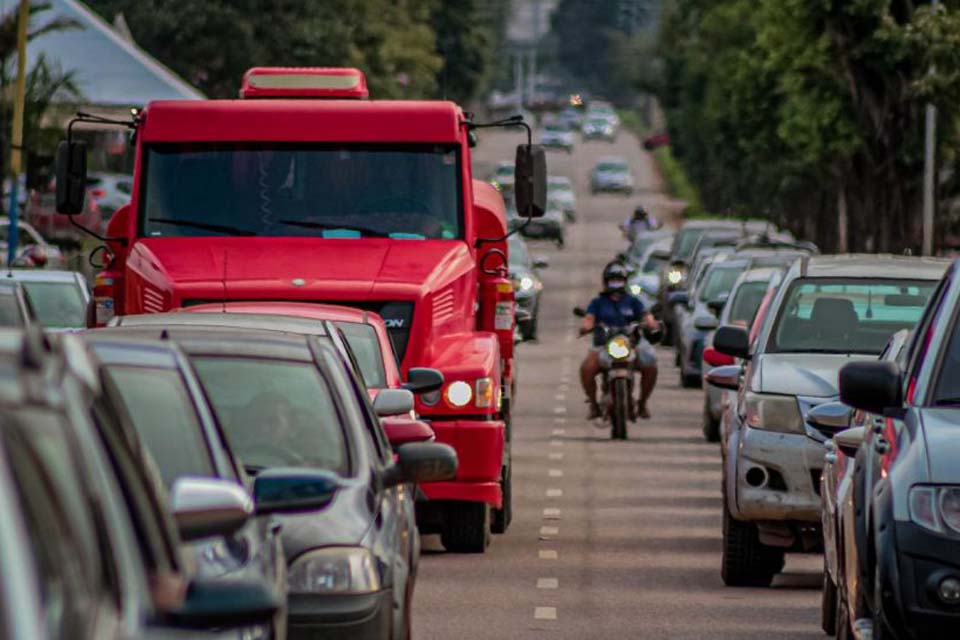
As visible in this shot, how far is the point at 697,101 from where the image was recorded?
93.9m

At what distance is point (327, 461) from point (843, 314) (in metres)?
7.60

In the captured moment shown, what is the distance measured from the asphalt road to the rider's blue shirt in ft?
3.68

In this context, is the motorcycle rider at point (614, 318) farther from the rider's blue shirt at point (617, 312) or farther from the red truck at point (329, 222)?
the red truck at point (329, 222)

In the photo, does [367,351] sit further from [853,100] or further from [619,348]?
[853,100]

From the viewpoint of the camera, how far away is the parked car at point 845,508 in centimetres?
1048

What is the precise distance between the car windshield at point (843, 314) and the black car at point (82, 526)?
11062 millimetres

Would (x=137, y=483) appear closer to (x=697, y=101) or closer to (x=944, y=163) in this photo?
(x=944, y=163)

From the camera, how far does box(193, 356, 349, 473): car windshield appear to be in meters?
10.3

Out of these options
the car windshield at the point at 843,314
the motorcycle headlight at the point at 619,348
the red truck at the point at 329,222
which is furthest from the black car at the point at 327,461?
the motorcycle headlight at the point at 619,348

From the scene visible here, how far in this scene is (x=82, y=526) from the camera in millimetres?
5094

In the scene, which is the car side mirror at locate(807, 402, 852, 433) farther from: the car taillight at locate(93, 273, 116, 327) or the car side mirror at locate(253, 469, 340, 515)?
the car taillight at locate(93, 273, 116, 327)

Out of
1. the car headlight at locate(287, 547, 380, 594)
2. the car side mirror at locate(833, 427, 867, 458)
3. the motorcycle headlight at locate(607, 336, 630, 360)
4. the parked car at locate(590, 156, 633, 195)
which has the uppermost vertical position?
the car headlight at locate(287, 547, 380, 594)

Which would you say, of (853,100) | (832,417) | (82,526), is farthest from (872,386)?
(853,100)

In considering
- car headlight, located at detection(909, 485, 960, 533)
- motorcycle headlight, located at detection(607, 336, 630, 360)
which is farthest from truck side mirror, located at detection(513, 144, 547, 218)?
car headlight, located at detection(909, 485, 960, 533)
